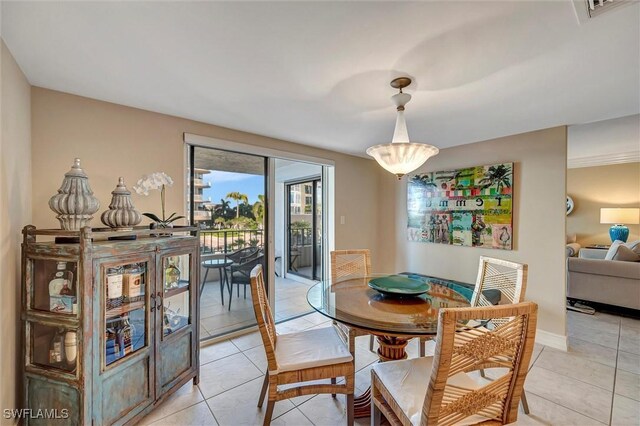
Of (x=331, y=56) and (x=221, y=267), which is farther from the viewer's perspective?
(x=221, y=267)

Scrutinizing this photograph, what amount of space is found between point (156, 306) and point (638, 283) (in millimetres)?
5098

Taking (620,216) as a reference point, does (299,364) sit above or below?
below

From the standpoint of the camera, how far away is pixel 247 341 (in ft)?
9.01

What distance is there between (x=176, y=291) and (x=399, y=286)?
1618 millimetres

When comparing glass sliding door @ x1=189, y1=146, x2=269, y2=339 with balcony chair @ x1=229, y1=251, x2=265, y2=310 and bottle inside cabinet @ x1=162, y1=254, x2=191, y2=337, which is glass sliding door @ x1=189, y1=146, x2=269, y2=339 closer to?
balcony chair @ x1=229, y1=251, x2=265, y2=310

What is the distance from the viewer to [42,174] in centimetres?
181

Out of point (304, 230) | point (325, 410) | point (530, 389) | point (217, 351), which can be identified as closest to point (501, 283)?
point (530, 389)

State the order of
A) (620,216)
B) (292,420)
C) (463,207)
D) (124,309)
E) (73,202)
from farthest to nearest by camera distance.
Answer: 1. (620,216)
2. (463,207)
3. (292,420)
4. (124,309)
5. (73,202)

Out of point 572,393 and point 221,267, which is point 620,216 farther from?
point 221,267

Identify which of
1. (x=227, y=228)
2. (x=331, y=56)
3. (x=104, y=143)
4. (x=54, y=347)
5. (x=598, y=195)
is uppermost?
(x=331, y=56)

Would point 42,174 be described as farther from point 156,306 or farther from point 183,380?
point 183,380

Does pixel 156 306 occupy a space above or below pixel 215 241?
below

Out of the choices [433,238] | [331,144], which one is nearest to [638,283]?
[433,238]

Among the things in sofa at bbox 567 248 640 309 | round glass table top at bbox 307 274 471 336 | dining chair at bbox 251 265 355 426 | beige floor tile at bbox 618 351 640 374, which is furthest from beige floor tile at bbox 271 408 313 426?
sofa at bbox 567 248 640 309
